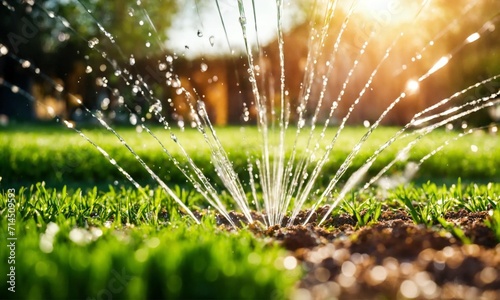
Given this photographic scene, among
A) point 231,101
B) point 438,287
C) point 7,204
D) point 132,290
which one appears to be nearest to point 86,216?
point 7,204

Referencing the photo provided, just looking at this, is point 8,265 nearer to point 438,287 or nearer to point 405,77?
point 438,287

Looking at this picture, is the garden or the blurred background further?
the blurred background

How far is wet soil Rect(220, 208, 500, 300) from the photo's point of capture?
241 cm

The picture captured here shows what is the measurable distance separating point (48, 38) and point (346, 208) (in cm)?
2276

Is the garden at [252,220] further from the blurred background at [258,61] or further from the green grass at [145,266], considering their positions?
the blurred background at [258,61]

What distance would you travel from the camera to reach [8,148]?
839cm

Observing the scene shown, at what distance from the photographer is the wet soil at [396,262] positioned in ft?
7.90

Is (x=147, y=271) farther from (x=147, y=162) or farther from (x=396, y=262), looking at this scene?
(x=147, y=162)

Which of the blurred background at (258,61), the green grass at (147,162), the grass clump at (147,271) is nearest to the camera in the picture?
the grass clump at (147,271)

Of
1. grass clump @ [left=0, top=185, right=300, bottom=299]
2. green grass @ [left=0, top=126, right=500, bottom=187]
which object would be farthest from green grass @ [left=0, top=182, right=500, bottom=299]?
green grass @ [left=0, top=126, right=500, bottom=187]

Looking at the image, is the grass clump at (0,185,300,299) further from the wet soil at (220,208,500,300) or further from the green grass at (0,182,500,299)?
the wet soil at (220,208,500,300)

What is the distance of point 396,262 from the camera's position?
279 cm

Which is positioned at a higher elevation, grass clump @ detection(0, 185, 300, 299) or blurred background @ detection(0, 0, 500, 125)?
blurred background @ detection(0, 0, 500, 125)

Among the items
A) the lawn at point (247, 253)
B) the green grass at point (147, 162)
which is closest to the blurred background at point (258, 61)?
the green grass at point (147, 162)
